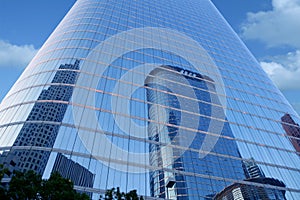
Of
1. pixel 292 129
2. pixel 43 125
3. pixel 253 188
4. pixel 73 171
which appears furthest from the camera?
pixel 292 129

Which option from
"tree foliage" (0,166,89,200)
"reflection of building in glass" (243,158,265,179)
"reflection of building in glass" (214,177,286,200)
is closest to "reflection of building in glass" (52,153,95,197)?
"tree foliage" (0,166,89,200)

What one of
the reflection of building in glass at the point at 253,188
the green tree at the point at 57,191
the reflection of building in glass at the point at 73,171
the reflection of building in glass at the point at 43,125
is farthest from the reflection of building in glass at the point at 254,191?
the green tree at the point at 57,191

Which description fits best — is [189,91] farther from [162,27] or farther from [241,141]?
[162,27]

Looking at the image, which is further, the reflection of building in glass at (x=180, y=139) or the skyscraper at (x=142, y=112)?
the reflection of building in glass at (x=180, y=139)

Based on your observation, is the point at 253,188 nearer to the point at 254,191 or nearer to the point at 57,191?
the point at 254,191

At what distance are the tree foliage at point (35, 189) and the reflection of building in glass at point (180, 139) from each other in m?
12.6

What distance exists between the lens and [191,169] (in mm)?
24375

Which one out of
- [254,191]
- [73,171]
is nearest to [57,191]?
[73,171]

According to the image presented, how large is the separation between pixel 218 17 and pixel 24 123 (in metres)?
53.7

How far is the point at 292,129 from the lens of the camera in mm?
38094

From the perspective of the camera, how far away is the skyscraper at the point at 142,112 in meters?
20.9

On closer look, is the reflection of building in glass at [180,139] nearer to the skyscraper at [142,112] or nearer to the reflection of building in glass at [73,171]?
the skyscraper at [142,112]

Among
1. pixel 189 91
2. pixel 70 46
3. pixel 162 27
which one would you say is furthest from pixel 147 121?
pixel 162 27

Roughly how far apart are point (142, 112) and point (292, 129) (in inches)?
1020
